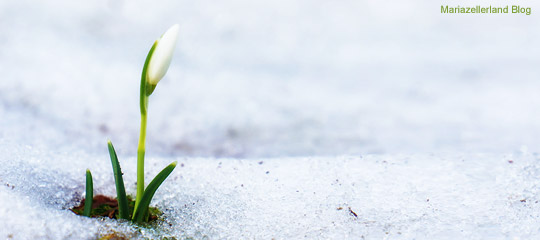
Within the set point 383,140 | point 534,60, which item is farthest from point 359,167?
point 534,60

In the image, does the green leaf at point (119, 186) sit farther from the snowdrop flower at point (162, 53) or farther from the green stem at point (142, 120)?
the snowdrop flower at point (162, 53)

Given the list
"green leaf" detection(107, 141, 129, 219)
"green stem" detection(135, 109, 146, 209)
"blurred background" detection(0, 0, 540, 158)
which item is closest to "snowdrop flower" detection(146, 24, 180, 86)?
"green stem" detection(135, 109, 146, 209)

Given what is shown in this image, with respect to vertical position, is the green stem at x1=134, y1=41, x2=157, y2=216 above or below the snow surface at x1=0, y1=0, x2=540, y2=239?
above

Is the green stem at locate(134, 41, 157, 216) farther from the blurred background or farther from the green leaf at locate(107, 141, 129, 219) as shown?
the blurred background

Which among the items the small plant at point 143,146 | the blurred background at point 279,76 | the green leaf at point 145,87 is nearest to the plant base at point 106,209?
the small plant at point 143,146

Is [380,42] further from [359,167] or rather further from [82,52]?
[82,52]

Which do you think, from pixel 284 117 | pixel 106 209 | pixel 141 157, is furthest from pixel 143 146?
pixel 284 117
